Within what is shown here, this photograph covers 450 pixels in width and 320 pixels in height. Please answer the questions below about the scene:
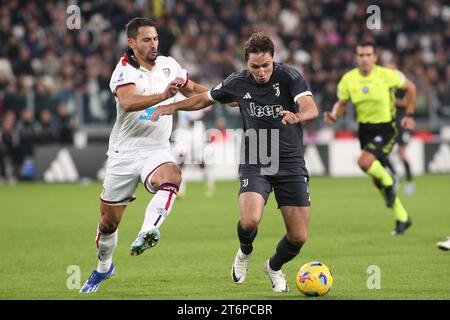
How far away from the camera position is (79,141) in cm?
2511

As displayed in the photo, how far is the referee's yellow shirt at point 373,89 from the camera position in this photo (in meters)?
13.8

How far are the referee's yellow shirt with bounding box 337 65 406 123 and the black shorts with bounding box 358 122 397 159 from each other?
0.08 meters

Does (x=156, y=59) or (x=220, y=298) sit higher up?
(x=156, y=59)

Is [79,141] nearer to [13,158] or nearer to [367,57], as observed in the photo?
[13,158]

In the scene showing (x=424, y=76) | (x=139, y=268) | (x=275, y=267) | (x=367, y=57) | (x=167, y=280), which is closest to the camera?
(x=275, y=267)

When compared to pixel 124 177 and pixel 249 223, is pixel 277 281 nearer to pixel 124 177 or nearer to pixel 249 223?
pixel 249 223

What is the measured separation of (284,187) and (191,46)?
18.6 meters

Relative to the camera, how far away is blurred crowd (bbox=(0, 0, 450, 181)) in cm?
2502

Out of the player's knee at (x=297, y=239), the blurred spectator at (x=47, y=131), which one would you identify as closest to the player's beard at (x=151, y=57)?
the player's knee at (x=297, y=239)

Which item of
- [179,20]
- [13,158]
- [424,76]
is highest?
[179,20]

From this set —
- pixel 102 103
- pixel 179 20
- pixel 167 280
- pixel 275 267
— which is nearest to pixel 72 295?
pixel 167 280

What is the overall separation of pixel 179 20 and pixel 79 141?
5053 millimetres

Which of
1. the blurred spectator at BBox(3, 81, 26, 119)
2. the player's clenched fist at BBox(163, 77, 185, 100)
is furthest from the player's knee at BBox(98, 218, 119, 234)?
the blurred spectator at BBox(3, 81, 26, 119)

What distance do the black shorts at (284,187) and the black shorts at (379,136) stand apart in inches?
203
